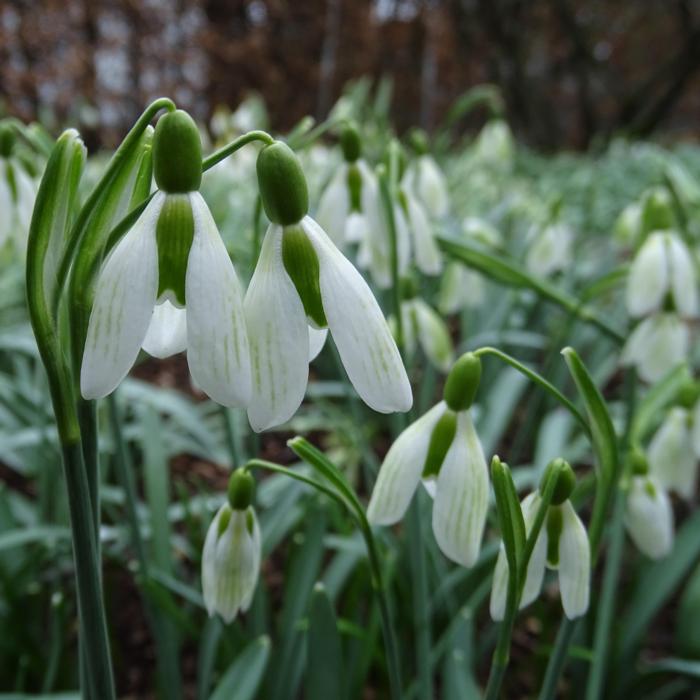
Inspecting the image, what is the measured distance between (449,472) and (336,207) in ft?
1.50

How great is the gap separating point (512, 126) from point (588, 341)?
283 inches

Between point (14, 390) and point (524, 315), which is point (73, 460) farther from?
point (524, 315)

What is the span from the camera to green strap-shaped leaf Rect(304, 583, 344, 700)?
0.80 meters

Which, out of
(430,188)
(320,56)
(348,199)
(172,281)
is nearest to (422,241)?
(348,199)

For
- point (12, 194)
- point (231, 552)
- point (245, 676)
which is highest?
point (12, 194)

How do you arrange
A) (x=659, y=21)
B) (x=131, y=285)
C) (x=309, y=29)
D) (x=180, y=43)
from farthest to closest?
(x=659, y=21), (x=309, y=29), (x=180, y=43), (x=131, y=285)

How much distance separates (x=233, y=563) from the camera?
2.19 ft

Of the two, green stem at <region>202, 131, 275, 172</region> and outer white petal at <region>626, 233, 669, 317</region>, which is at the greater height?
green stem at <region>202, 131, 275, 172</region>

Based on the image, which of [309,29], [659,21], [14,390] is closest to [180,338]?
[14,390]

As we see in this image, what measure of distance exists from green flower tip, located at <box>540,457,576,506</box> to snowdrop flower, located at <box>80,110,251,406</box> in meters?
0.23

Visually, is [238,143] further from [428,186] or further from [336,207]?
[428,186]

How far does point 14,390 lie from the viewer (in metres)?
1.74

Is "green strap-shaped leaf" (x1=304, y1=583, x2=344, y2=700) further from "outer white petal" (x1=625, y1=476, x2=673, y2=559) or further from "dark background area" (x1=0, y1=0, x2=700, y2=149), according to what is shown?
"dark background area" (x1=0, y1=0, x2=700, y2=149)

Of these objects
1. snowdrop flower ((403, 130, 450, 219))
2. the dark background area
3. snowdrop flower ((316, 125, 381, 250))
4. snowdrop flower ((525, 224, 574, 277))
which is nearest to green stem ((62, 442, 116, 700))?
snowdrop flower ((316, 125, 381, 250))
